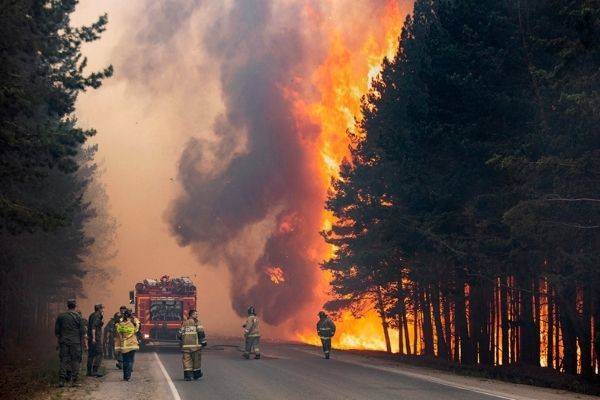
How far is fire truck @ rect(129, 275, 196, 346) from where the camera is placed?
107 ft

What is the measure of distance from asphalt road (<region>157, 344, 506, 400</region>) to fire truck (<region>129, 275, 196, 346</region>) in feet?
21.3

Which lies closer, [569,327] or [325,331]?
[569,327]

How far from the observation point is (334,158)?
2226 inches

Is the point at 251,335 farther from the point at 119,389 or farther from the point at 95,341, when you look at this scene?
the point at 119,389

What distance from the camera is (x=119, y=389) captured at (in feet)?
58.2

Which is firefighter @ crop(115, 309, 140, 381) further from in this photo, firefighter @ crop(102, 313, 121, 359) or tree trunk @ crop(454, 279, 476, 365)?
tree trunk @ crop(454, 279, 476, 365)

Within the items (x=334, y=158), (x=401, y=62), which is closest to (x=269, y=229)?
(x=334, y=158)

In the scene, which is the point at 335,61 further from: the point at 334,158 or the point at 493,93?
the point at 493,93

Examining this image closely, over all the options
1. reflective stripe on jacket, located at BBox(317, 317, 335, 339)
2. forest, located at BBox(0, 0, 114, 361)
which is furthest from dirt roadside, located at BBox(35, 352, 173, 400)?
reflective stripe on jacket, located at BBox(317, 317, 335, 339)

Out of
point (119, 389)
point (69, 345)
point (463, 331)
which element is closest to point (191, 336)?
point (119, 389)

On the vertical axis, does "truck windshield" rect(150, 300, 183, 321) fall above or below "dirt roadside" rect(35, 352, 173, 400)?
above

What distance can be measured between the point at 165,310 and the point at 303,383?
15.3 metres

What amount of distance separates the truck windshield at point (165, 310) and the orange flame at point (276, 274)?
35.0 metres

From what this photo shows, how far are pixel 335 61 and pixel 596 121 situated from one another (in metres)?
36.9
